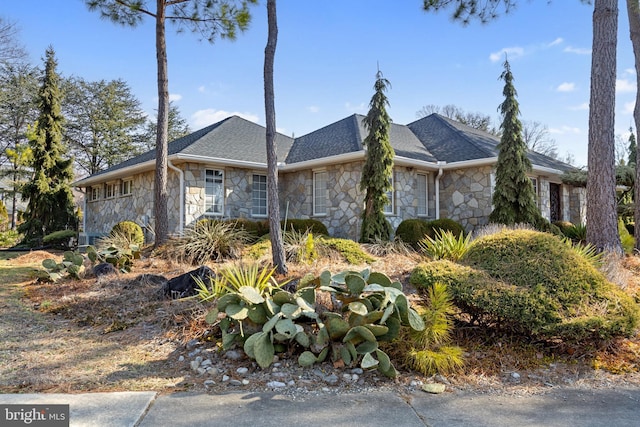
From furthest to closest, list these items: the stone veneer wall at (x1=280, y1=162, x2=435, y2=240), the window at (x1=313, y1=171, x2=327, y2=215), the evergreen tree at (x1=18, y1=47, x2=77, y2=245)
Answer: the evergreen tree at (x1=18, y1=47, x2=77, y2=245) < the window at (x1=313, y1=171, x2=327, y2=215) < the stone veneer wall at (x1=280, y1=162, x2=435, y2=240)

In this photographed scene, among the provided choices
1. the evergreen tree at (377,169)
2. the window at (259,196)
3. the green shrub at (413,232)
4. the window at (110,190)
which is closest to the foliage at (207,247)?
the evergreen tree at (377,169)

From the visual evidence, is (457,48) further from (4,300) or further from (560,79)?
(4,300)

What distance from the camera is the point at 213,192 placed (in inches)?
495

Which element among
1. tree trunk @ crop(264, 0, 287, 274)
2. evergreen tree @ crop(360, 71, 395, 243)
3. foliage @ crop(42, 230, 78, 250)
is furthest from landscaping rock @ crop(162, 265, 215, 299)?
foliage @ crop(42, 230, 78, 250)

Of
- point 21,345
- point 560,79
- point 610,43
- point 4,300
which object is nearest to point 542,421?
point 21,345

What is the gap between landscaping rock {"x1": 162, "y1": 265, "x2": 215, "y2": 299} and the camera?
5.65 metres

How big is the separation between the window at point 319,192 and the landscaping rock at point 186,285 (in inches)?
284

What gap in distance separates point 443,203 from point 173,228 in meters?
8.21

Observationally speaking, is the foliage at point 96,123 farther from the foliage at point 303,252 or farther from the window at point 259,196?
the foliage at point 303,252

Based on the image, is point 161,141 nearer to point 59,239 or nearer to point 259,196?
point 259,196

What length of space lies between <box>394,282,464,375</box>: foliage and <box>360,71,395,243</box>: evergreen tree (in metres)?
6.73

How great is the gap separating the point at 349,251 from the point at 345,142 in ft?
18.2

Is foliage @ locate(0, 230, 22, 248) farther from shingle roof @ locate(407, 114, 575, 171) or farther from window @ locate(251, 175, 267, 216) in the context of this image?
shingle roof @ locate(407, 114, 575, 171)

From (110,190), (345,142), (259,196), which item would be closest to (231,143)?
(259,196)
